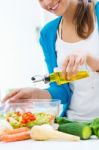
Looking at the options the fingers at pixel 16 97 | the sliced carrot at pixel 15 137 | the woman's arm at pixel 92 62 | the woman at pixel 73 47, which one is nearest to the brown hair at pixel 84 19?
the woman at pixel 73 47

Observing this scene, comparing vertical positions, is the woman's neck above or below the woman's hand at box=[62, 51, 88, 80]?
above

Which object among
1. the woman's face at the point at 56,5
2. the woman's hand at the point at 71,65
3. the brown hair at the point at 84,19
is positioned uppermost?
the woman's face at the point at 56,5

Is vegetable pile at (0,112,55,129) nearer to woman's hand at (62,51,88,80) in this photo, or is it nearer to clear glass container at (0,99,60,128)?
clear glass container at (0,99,60,128)

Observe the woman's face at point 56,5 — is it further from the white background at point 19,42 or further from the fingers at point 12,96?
the white background at point 19,42

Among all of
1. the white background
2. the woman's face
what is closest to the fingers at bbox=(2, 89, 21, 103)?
the woman's face

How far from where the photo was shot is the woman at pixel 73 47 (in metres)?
1.25

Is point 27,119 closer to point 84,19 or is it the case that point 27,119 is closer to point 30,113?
point 30,113

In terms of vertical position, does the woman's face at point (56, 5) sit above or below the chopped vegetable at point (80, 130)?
above

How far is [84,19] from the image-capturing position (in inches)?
52.2

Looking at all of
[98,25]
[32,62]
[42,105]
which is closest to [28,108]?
[42,105]

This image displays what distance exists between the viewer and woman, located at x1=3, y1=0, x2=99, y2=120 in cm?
125
